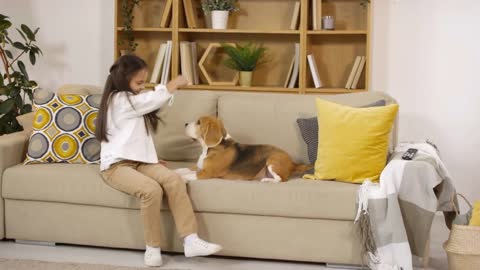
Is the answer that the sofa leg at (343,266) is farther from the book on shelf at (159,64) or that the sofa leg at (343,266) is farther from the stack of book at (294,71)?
the book on shelf at (159,64)

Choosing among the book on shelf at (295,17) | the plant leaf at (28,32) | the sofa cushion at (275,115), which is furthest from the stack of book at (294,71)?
the plant leaf at (28,32)

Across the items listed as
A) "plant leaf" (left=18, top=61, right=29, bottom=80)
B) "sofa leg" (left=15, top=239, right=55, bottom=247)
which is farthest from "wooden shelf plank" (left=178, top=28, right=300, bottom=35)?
"sofa leg" (left=15, top=239, right=55, bottom=247)

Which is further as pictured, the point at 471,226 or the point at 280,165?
the point at 280,165

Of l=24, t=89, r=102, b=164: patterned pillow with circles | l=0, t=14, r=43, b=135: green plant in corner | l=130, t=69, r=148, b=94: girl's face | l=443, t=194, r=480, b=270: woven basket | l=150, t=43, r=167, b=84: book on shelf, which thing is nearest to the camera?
l=443, t=194, r=480, b=270: woven basket

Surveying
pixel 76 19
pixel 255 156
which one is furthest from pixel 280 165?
pixel 76 19

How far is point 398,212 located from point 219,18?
2181 millimetres

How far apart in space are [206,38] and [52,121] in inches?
64.5

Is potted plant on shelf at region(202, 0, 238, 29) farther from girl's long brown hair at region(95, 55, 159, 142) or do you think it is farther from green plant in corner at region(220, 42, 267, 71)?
girl's long brown hair at region(95, 55, 159, 142)

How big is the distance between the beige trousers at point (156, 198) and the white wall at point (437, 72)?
2.05 meters

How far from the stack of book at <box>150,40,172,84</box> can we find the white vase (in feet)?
1.11

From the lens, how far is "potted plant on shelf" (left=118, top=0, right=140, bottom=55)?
524 cm

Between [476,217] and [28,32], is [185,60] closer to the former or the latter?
[28,32]

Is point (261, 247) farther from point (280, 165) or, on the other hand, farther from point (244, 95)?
point (244, 95)

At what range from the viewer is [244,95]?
4.32 m
